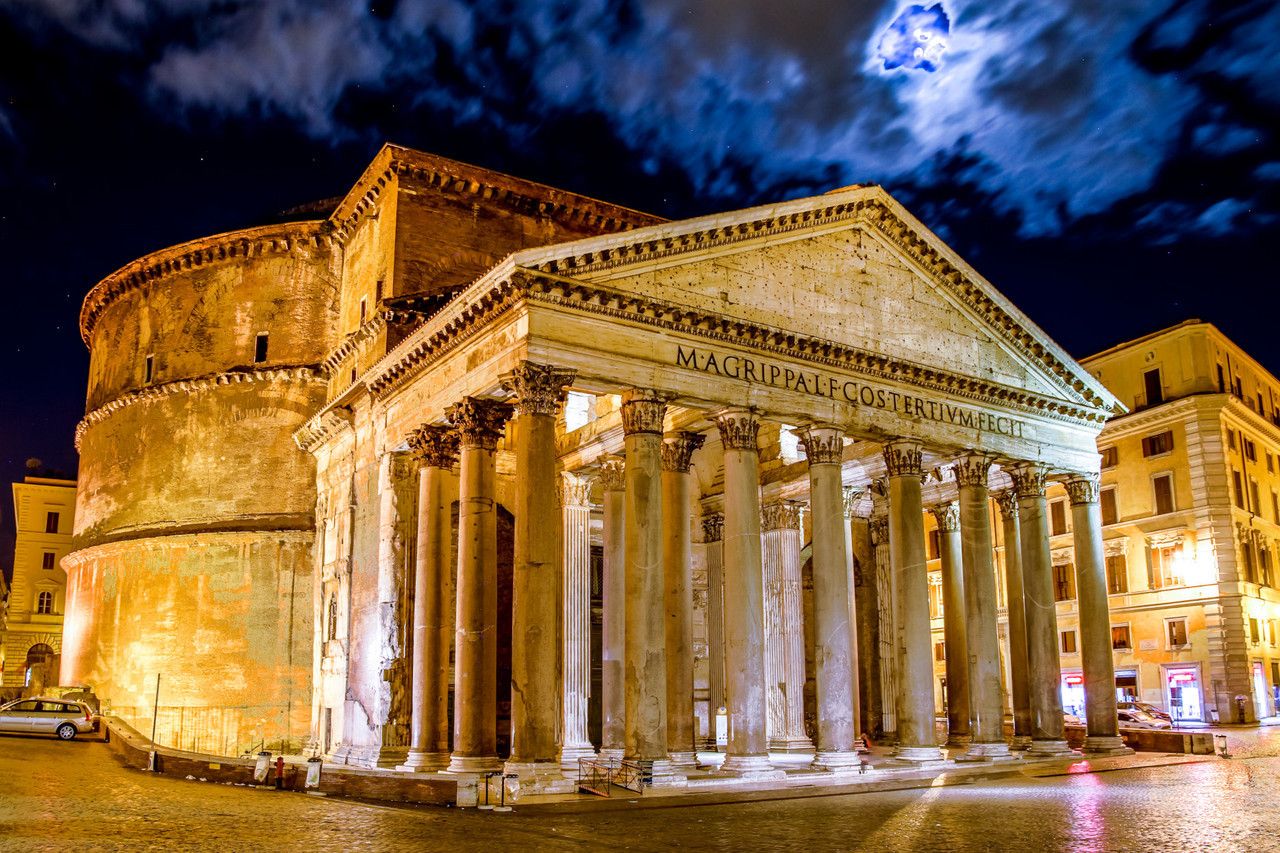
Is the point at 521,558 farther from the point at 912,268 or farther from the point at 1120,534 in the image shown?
the point at 1120,534

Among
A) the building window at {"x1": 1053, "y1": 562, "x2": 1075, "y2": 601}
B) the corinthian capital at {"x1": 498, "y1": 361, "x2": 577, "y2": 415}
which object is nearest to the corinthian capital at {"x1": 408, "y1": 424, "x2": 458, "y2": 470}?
the corinthian capital at {"x1": 498, "y1": 361, "x2": 577, "y2": 415}

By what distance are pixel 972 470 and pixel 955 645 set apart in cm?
329

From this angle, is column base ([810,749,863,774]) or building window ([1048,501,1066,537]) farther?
building window ([1048,501,1066,537])

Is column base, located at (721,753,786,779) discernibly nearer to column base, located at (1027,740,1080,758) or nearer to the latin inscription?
the latin inscription

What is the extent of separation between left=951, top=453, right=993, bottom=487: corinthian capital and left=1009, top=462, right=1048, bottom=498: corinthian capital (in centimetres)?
127

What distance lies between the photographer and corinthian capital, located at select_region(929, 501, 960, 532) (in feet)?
76.9

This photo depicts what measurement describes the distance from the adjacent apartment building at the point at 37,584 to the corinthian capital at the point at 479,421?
119 feet

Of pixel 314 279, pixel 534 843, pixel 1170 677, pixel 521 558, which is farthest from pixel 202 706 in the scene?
pixel 1170 677

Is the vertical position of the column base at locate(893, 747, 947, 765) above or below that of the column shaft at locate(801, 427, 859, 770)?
below

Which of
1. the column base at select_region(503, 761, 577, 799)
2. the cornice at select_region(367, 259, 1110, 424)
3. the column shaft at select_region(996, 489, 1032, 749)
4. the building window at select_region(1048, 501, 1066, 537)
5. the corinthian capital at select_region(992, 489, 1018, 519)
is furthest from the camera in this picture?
the building window at select_region(1048, 501, 1066, 537)

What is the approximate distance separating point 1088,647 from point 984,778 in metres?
5.22

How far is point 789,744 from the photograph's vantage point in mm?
19844

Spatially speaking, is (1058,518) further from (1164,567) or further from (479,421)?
(479,421)

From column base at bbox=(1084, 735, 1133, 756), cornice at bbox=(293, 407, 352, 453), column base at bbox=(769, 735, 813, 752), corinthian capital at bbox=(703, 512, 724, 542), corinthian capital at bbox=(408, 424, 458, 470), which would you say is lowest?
column base at bbox=(1084, 735, 1133, 756)
